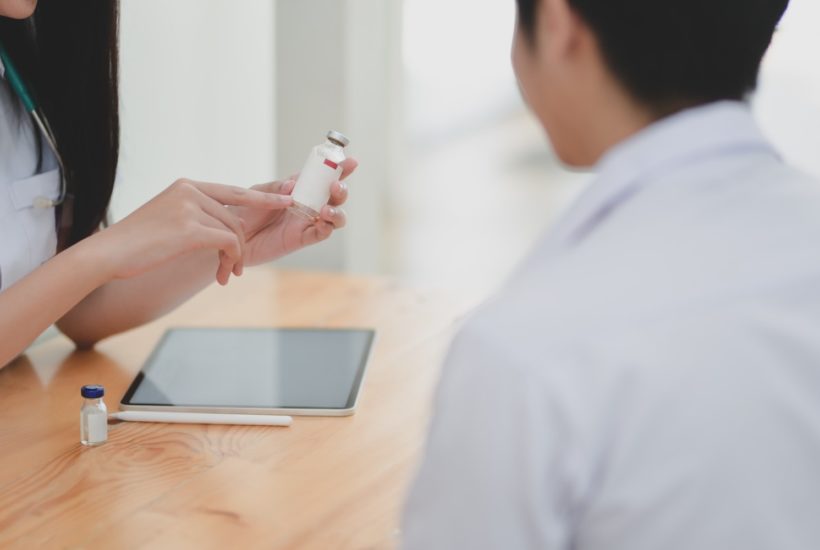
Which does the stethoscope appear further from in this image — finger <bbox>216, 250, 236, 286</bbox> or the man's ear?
the man's ear

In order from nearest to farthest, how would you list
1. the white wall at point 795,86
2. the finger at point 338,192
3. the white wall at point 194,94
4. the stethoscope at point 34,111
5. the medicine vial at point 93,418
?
1. the medicine vial at point 93,418
2. the finger at point 338,192
3. the stethoscope at point 34,111
4. the white wall at point 194,94
5. the white wall at point 795,86

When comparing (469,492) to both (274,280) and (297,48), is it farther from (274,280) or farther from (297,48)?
(297,48)

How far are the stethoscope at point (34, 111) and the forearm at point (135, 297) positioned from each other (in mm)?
135

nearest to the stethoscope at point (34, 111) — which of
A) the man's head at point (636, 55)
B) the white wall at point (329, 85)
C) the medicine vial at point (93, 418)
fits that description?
the medicine vial at point (93, 418)

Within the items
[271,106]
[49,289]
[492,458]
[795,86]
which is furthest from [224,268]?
[795,86]

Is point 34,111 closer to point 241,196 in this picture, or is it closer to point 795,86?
point 241,196

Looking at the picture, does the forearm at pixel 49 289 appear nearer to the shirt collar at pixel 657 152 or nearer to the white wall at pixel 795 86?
the shirt collar at pixel 657 152

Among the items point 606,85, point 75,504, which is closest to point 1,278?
point 75,504

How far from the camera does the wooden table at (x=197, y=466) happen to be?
92cm

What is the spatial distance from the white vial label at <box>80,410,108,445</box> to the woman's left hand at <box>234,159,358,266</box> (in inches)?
11.7

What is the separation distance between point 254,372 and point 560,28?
742 mm

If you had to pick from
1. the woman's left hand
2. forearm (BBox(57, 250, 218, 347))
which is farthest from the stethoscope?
the woman's left hand

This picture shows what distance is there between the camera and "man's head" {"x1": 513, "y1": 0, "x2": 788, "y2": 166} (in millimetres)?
658

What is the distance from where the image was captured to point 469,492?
1.91ft
